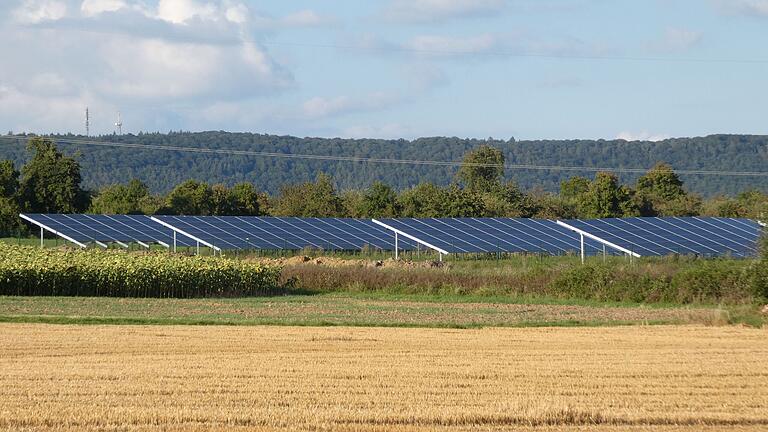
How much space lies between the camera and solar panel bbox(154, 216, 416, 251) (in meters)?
65.8

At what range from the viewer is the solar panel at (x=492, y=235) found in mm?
65188

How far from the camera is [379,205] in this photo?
99.6 metres

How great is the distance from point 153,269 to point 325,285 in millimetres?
7901

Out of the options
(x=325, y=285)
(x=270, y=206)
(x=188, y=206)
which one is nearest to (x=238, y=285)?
(x=325, y=285)

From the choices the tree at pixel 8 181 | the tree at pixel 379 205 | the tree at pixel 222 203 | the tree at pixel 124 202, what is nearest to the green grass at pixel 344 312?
the tree at pixel 8 181

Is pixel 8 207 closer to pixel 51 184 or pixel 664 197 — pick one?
pixel 51 184

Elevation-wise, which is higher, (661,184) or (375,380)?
(661,184)

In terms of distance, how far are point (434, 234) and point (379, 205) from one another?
32.8m

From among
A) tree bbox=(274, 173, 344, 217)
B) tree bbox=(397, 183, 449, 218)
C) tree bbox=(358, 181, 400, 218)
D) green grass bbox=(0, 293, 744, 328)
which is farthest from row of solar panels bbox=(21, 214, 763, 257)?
tree bbox=(274, 173, 344, 217)

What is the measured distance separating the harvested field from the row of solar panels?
3318 cm

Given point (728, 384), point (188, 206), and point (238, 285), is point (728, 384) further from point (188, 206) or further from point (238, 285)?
point (188, 206)

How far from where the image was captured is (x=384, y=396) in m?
18.2

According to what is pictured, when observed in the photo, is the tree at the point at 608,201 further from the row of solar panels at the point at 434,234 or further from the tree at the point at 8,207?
the tree at the point at 8,207

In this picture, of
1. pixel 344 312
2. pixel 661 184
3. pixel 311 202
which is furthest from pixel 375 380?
pixel 661 184
